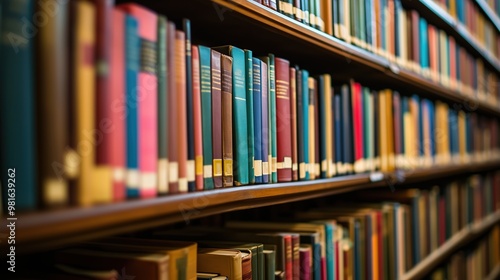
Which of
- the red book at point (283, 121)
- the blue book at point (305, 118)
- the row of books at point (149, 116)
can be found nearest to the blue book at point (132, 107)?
the row of books at point (149, 116)

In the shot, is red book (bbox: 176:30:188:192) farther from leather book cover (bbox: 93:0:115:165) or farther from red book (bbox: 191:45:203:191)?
leather book cover (bbox: 93:0:115:165)

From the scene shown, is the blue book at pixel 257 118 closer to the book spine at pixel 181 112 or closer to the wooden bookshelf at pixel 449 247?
the book spine at pixel 181 112

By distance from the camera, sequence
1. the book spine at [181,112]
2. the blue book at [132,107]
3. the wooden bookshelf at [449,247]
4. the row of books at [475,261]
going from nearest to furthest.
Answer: the blue book at [132,107], the book spine at [181,112], the wooden bookshelf at [449,247], the row of books at [475,261]

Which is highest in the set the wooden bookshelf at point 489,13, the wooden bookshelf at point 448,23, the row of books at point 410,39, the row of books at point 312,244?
the wooden bookshelf at point 489,13

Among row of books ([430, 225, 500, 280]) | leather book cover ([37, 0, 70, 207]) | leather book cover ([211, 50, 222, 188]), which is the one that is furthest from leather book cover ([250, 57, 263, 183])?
row of books ([430, 225, 500, 280])

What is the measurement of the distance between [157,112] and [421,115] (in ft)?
5.07

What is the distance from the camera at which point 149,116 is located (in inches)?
27.1

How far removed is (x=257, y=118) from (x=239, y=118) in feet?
0.23

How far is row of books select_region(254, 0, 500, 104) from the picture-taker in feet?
4.44

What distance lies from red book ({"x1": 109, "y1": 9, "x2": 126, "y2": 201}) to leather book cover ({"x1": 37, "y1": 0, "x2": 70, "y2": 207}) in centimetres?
7

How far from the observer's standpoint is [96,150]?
613 millimetres

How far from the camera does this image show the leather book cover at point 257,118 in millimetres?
992

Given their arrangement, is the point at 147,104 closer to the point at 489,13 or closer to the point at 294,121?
the point at 294,121

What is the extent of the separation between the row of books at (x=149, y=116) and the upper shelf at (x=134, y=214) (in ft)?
0.06
